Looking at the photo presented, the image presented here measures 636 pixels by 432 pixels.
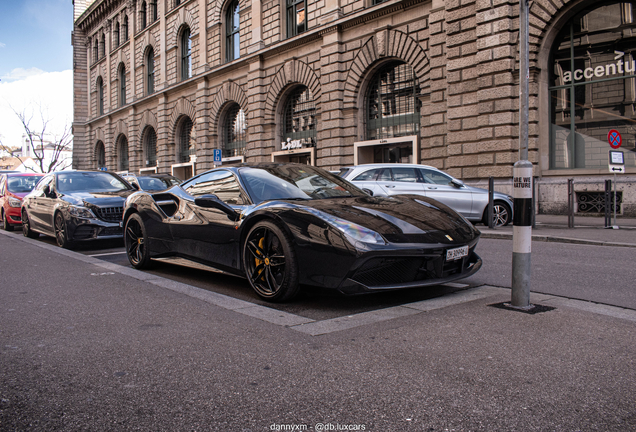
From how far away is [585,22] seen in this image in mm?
15688

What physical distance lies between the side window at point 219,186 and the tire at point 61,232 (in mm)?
4384

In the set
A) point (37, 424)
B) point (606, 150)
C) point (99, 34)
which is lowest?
point (37, 424)

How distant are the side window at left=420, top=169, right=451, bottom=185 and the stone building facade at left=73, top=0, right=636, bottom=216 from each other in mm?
4600

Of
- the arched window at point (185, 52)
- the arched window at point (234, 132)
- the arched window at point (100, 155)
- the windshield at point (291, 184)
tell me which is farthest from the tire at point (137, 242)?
the arched window at point (100, 155)

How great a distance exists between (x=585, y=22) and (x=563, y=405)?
1650cm

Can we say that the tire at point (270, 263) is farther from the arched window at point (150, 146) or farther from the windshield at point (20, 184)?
the arched window at point (150, 146)

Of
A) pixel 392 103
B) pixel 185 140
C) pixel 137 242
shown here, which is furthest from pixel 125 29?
pixel 137 242

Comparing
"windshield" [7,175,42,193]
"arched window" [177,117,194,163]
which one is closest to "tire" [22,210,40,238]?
"windshield" [7,175,42,193]

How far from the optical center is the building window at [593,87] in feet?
49.5

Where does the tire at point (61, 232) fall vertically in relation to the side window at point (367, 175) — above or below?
below

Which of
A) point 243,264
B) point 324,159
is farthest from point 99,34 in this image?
point 243,264

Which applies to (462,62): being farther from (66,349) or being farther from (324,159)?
(66,349)

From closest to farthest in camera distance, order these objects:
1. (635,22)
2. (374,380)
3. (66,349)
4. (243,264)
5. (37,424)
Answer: (37,424), (374,380), (66,349), (243,264), (635,22)

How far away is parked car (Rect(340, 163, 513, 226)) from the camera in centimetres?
1174
